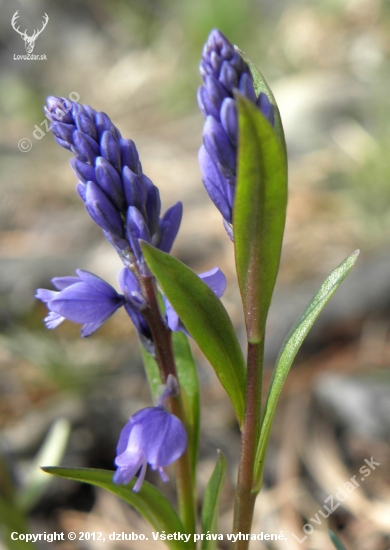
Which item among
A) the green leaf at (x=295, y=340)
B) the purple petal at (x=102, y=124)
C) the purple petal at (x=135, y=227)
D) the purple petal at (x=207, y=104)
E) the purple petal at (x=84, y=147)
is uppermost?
the purple petal at (x=102, y=124)

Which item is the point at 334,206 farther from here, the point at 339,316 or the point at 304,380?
the point at 304,380

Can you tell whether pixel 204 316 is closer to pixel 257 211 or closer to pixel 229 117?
pixel 257 211

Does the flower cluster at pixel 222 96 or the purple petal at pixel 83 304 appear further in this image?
the purple petal at pixel 83 304

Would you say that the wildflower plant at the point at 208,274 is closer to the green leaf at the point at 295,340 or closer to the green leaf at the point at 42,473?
the green leaf at the point at 295,340

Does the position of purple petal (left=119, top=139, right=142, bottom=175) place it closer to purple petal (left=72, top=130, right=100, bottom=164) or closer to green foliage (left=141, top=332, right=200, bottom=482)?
purple petal (left=72, top=130, right=100, bottom=164)

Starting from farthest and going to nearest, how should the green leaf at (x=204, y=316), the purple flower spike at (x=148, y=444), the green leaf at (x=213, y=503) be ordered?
1. the green leaf at (x=213, y=503)
2. the purple flower spike at (x=148, y=444)
3. the green leaf at (x=204, y=316)

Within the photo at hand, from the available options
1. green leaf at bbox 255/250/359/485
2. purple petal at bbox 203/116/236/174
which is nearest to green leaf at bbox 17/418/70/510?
green leaf at bbox 255/250/359/485

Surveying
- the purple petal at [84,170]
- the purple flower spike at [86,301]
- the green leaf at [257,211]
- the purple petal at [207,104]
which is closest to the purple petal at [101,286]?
the purple flower spike at [86,301]

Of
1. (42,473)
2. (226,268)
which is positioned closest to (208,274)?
(42,473)
